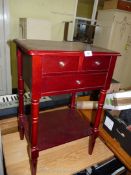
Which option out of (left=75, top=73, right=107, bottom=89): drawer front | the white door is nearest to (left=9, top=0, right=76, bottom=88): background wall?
the white door

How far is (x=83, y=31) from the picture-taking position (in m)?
2.77

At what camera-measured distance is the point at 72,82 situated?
29.2 inches

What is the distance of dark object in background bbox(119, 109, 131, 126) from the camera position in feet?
3.24

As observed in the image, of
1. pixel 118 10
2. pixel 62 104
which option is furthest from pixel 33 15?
pixel 62 104

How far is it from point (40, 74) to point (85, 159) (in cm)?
70

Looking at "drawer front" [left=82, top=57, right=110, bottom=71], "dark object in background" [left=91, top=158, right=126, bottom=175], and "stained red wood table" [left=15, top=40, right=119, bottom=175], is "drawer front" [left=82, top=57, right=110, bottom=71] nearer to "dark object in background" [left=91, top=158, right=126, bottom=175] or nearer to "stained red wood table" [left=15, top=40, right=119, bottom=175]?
"stained red wood table" [left=15, top=40, right=119, bottom=175]

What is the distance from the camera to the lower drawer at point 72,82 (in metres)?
0.68

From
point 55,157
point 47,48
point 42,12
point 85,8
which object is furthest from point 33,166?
point 85,8

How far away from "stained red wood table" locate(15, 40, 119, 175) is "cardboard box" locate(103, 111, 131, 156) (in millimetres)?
123

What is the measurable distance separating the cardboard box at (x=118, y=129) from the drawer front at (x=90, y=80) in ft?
0.94

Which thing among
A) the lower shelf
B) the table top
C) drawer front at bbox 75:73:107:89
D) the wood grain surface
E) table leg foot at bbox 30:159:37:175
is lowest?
the wood grain surface

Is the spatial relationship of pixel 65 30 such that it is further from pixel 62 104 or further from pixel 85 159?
pixel 85 159

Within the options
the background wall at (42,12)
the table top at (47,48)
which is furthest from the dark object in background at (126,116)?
the background wall at (42,12)

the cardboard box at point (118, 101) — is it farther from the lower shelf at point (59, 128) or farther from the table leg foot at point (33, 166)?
the table leg foot at point (33, 166)
